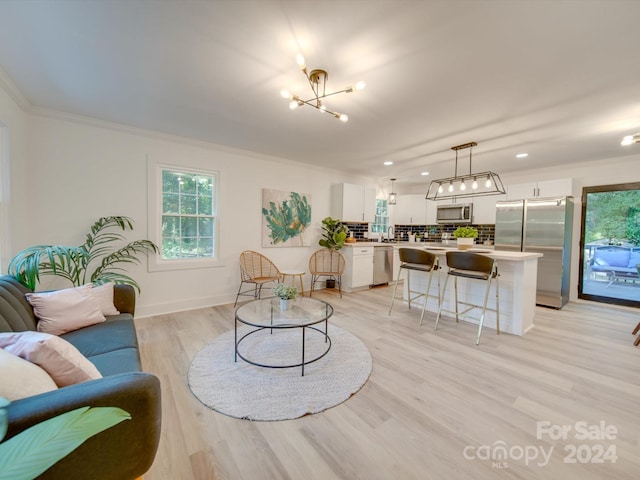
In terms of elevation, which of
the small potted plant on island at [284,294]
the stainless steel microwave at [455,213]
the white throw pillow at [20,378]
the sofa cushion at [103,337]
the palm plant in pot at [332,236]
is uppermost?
the stainless steel microwave at [455,213]

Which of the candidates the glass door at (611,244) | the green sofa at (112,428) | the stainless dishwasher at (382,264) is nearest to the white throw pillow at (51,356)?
the green sofa at (112,428)

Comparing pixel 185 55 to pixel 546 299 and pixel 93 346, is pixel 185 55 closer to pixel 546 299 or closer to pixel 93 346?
pixel 93 346

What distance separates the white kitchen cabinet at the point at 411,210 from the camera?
242 inches

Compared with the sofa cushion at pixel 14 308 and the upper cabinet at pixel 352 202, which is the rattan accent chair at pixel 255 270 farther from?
the sofa cushion at pixel 14 308

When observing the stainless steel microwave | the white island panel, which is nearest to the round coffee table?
the white island panel

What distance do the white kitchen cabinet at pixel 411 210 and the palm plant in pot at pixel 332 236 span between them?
2051 mm

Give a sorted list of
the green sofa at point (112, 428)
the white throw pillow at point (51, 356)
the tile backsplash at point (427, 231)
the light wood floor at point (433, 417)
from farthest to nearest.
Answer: the tile backsplash at point (427, 231) < the light wood floor at point (433, 417) < the white throw pillow at point (51, 356) < the green sofa at point (112, 428)

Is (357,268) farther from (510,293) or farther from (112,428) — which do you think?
(112,428)

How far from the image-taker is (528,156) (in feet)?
13.3

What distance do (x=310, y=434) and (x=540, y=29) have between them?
2806 millimetres

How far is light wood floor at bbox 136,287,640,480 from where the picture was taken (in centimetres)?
130

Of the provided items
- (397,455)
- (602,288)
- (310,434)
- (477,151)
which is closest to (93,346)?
(310,434)

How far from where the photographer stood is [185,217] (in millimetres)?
3691

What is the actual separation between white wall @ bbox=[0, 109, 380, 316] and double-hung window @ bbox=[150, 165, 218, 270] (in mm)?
124
